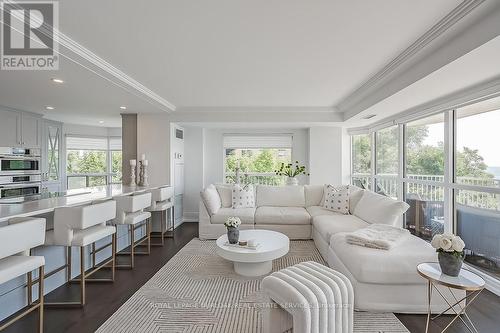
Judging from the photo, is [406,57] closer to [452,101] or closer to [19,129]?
[452,101]

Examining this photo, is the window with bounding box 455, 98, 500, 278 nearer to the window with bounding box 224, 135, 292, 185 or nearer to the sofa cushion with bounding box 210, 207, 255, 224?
the sofa cushion with bounding box 210, 207, 255, 224

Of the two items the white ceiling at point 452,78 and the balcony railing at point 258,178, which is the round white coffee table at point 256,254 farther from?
the balcony railing at point 258,178

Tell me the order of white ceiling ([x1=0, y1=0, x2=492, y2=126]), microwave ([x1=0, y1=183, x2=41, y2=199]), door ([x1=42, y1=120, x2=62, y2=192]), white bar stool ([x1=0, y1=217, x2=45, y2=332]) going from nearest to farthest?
white bar stool ([x1=0, y1=217, x2=45, y2=332]) → white ceiling ([x1=0, y1=0, x2=492, y2=126]) → microwave ([x1=0, y1=183, x2=41, y2=199]) → door ([x1=42, y1=120, x2=62, y2=192])

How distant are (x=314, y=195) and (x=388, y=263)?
9.19 ft

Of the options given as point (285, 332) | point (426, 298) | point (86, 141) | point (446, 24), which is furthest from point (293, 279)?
point (86, 141)

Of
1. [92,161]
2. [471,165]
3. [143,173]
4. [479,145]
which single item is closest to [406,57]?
[479,145]

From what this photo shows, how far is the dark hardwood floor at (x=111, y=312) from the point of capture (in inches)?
80.5

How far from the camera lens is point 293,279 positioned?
1.82 metres

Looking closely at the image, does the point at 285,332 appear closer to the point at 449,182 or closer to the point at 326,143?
the point at 449,182

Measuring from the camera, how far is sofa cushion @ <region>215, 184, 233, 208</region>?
15.7ft

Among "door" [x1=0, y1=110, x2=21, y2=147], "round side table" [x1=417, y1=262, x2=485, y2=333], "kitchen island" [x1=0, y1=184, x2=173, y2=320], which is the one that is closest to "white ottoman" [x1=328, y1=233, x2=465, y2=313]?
"round side table" [x1=417, y1=262, x2=485, y2=333]

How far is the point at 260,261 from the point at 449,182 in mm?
2790

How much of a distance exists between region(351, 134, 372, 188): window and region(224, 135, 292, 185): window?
1530mm

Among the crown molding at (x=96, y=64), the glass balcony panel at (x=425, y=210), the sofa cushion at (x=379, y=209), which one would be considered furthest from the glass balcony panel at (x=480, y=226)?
the crown molding at (x=96, y=64)
